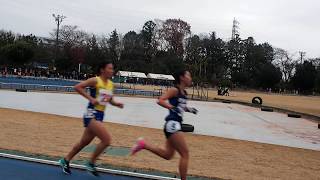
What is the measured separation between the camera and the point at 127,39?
346 feet

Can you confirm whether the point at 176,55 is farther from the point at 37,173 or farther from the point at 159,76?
the point at 37,173

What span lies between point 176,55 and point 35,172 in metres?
92.9

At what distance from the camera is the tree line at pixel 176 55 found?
89438 millimetres

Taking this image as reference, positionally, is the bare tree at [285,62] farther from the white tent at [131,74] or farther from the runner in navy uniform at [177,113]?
the runner in navy uniform at [177,113]

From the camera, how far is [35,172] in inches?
291

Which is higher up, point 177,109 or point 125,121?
point 177,109

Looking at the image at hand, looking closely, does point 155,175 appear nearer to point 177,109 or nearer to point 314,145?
point 177,109

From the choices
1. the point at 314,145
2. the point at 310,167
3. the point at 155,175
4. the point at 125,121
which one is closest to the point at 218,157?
the point at 310,167

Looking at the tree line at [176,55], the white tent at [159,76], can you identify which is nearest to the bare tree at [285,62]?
the tree line at [176,55]

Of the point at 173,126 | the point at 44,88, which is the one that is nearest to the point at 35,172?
the point at 173,126

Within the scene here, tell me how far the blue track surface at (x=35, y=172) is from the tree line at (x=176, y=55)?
75732 millimetres

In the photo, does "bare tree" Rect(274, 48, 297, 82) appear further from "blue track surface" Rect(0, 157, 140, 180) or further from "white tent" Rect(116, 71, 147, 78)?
"blue track surface" Rect(0, 157, 140, 180)

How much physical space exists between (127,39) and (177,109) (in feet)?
328

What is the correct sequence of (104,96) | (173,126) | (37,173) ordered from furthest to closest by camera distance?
(37,173) < (104,96) < (173,126)
